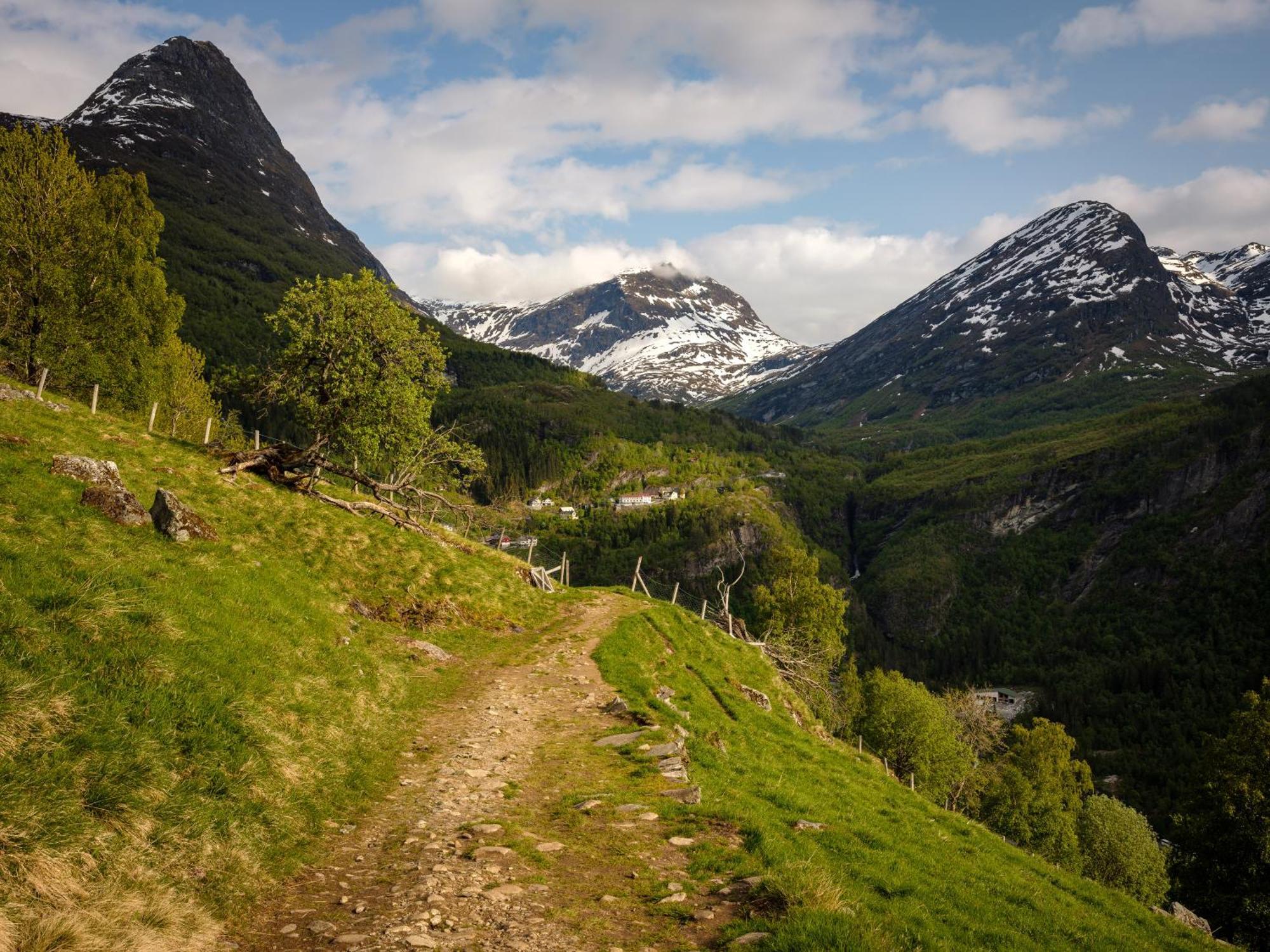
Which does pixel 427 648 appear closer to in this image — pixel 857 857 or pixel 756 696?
pixel 857 857

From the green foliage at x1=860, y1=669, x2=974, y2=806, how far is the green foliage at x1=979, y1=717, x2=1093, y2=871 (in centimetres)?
1133

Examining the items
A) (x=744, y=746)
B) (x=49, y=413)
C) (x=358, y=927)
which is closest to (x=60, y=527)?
(x=358, y=927)

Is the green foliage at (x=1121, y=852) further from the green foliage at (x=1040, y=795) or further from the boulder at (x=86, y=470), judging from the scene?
the boulder at (x=86, y=470)

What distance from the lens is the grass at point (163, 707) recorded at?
7461 millimetres

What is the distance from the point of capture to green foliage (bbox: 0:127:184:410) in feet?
142

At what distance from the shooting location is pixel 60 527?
15859mm

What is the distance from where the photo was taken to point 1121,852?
241ft

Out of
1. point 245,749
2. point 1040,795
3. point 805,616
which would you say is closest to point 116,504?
point 245,749

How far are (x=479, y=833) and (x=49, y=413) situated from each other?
2918 centimetres

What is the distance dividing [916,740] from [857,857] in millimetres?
64908

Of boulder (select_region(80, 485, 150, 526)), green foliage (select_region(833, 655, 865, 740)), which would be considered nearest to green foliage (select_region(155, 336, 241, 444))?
boulder (select_region(80, 485, 150, 526))

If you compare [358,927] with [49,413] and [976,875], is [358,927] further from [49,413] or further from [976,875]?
[49,413]

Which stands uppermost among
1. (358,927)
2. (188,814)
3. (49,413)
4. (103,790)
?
(49,413)

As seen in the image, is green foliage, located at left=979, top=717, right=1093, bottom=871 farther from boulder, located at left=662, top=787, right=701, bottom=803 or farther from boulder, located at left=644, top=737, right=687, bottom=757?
boulder, located at left=662, top=787, right=701, bottom=803
